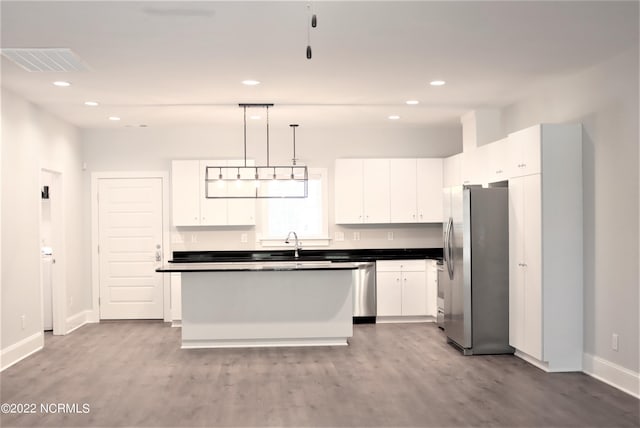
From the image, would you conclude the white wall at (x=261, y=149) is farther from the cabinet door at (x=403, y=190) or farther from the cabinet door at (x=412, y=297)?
the cabinet door at (x=412, y=297)

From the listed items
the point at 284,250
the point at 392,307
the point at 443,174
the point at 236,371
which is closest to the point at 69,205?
the point at 284,250

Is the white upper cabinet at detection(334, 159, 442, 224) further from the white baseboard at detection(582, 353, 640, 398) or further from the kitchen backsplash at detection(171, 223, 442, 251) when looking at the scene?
the white baseboard at detection(582, 353, 640, 398)

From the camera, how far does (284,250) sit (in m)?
8.45

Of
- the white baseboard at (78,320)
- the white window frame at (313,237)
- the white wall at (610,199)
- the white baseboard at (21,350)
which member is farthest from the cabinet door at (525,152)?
the white baseboard at (78,320)

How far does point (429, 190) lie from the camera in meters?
8.41

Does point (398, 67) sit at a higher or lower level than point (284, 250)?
higher

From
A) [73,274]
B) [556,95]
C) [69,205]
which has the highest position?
[556,95]

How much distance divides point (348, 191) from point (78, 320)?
407cm

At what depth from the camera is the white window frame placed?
27.7 feet

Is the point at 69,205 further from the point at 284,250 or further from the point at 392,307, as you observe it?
the point at 392,307

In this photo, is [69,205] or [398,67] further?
[69,205]

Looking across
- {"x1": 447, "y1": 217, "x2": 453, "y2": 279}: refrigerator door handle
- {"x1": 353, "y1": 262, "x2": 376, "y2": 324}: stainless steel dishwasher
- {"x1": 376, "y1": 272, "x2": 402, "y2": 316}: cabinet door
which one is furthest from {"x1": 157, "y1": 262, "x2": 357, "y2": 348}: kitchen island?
{"x1": 376, "y1": 272, "x2": 402, "y2": 316}: cabinet door

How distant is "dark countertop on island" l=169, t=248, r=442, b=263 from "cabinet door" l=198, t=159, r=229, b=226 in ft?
1.65

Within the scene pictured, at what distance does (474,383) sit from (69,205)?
5.59 metres
